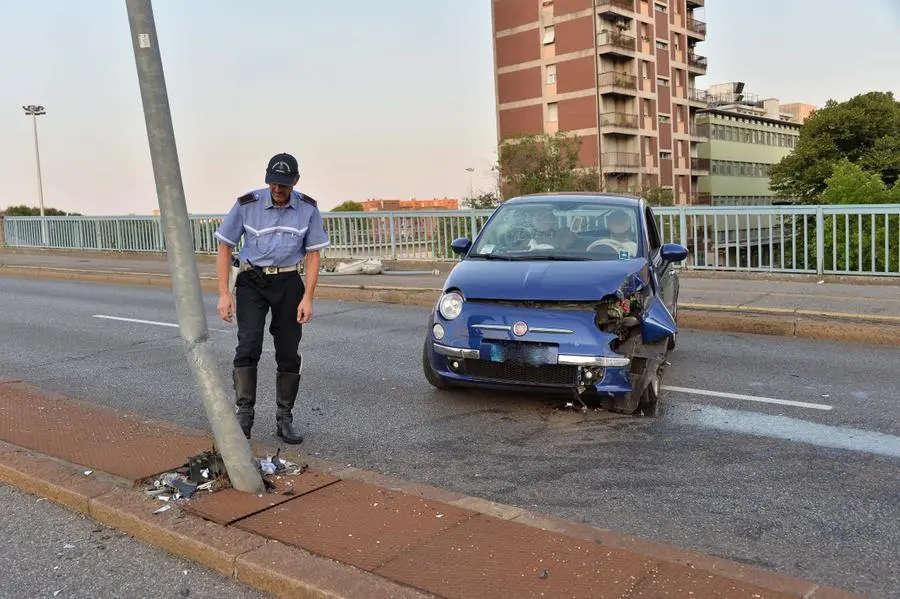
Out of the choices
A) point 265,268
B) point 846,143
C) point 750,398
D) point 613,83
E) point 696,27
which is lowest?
point 750,398

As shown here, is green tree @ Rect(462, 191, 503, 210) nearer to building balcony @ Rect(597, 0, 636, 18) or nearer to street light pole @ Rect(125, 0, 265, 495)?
building balcony @ Rect(597, 0, 636, 18)

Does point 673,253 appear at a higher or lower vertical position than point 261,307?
higher

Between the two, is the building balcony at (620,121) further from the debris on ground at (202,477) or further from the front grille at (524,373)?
the debris on ground at (202,477)

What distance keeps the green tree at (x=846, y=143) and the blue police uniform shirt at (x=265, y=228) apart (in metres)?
56.5

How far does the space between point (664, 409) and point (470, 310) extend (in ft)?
5.47

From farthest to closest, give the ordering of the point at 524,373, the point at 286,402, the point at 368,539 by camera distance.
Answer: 1. the point at 524,373
2. the point at 286,402
3. the point at 368,539

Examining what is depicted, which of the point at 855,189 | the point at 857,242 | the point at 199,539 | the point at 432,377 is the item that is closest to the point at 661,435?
the point at 432,377

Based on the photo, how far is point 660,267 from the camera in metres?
7.52

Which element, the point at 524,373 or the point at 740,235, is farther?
the point at 740,235

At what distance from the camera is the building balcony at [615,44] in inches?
2562

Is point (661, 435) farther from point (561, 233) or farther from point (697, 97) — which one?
point (697, 97)

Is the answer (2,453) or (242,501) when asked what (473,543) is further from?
(2,453)

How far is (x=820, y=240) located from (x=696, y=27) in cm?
7223

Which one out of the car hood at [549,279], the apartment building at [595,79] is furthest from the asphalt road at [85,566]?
the apartment building at [595,79]
